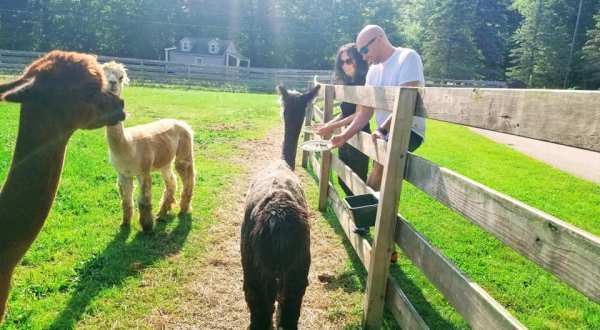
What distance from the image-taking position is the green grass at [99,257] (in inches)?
134

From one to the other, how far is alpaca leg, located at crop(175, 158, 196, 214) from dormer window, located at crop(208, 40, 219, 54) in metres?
47.9

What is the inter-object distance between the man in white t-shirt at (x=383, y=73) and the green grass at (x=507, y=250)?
149cm

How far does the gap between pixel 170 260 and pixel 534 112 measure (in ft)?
13.3

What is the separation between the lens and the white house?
49.5 m

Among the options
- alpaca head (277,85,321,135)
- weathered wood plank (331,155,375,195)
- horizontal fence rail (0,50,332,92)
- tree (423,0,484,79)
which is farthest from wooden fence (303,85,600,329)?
tree (423,0,484,79)

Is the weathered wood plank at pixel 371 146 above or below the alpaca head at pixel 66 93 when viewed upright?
below

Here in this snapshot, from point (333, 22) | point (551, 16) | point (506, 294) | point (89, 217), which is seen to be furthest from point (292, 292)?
point (333, 22)

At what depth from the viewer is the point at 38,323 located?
3.17 m

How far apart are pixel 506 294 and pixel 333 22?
56.3 meters

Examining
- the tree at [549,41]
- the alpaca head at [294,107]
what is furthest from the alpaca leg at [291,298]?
the tree at [549,41]

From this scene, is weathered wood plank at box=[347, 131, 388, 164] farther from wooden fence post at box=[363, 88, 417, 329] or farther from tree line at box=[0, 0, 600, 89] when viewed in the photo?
tree line at box=[0, 0, 600, 89]

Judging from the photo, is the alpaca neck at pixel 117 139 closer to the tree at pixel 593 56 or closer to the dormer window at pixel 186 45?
the tree at pixel 593 56

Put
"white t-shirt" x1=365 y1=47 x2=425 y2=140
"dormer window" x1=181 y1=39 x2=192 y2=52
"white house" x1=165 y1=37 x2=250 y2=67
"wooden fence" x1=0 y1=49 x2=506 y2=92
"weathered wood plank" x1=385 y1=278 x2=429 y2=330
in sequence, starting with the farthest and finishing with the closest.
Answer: "dormer window" x1=181 y1=39 x2=192 y2=52 < "white house" x1=165 y1=37 x2=250 y2=67 < "wooden fence" x1=0 y1=49 x2=506 y2=92 < "white t-shirt" x1=365 y1=47 x2=425 y2=140 < "weathered wood plank" x1=385 y1=278 x2=429 y2=330

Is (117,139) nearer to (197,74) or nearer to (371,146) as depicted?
(371,146)
